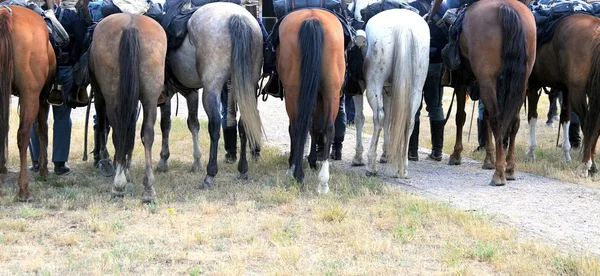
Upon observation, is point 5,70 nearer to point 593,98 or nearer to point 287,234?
point 287,234

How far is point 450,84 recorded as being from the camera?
10.2 metres

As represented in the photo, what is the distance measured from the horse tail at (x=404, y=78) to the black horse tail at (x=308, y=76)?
1.24 metres

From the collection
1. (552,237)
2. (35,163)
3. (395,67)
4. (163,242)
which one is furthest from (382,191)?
(35,163)

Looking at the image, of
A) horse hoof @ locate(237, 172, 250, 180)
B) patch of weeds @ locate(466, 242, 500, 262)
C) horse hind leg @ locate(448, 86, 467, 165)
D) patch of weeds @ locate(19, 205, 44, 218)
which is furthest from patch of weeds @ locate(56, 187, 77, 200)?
horse hind leg @ locate(448, 86, 467, 165)

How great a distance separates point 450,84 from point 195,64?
338cm

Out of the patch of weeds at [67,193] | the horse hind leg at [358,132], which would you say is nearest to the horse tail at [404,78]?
the horse hind leg at [358,132]

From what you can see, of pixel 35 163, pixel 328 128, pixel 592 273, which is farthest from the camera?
pixel 35 163

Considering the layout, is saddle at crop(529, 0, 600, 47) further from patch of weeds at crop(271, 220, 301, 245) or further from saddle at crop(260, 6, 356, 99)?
patch of weeds at crop(271, 220, 301, 245)

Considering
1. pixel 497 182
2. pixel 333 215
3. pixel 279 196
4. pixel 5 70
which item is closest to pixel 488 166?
pixel 497 182

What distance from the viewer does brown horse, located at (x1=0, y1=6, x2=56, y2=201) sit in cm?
728

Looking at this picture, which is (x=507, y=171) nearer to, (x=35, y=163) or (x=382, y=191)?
(x=382, y=191)

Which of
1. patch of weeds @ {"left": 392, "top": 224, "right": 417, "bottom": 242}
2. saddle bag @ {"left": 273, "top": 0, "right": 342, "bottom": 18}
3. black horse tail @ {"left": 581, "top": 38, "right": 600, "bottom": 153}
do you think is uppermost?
saddle bag @ {"left": 273, "top": 0, "right": 342, "bottom": 18}

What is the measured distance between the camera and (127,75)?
7344mm

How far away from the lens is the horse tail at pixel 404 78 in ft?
28.8
